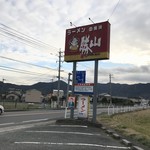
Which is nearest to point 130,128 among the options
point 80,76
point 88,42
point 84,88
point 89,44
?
point 84,88

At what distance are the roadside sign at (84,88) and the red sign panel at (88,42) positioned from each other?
6.04 feet

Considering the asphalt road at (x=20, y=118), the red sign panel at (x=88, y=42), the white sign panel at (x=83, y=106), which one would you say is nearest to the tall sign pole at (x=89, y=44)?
the red sign panel at (x=88, y=42)

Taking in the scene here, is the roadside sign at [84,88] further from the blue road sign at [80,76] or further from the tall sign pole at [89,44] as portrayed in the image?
the blue road sign at [80,76]

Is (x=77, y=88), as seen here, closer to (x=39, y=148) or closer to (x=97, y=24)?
(x=97, y=24)

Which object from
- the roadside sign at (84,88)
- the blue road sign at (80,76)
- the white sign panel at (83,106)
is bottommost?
the white sign panel at (83,106)

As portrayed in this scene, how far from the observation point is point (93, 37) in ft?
73.0

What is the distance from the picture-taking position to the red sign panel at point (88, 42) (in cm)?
2166

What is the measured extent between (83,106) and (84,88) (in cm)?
128

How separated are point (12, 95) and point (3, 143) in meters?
131

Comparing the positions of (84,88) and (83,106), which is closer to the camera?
(84,88)

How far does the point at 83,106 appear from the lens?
22.4 m

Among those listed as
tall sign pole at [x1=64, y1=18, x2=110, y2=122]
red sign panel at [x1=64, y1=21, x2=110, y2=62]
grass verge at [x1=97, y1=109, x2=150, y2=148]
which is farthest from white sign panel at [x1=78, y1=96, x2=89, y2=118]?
red sign panel at [x1=64, y1=21, x2=110, y2=62]

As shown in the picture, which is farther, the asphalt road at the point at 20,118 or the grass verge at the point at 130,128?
the asphalt road at the point at 20,118

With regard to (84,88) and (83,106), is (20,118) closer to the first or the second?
(83,106)
